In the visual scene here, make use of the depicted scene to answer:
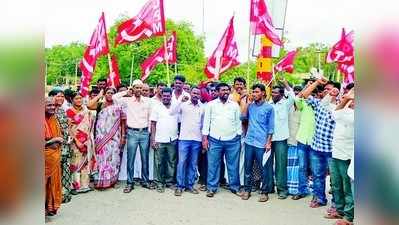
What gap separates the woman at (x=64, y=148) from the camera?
536 centimetres

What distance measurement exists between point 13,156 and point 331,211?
4.24 meters

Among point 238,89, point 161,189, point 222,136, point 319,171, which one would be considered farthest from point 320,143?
point 161,189

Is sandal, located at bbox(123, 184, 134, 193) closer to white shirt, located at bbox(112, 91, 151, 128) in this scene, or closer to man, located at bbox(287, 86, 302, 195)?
white shirt, located at bbox(112, 91, 151, 128)

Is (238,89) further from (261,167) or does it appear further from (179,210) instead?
(179,210)

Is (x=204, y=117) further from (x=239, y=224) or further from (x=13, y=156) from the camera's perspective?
(x=13, y=156)

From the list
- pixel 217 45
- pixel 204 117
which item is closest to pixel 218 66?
pixel 217 45

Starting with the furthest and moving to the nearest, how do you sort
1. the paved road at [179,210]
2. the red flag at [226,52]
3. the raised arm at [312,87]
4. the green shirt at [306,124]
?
the red flag at [226,52], the green shirt at [306,124], the raised arm at [312,87], the paved road at [179,210]

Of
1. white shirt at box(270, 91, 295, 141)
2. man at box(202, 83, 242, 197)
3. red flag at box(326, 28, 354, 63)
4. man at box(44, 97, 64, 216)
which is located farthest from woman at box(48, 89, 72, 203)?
red flag at box(326, 28, 354, 63)

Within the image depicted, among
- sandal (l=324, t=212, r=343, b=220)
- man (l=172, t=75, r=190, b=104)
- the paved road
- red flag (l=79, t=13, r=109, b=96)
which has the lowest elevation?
the paved road

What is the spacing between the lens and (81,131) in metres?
6.16

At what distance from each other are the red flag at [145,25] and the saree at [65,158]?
207cm

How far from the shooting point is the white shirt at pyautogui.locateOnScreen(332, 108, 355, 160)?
15.1 ft

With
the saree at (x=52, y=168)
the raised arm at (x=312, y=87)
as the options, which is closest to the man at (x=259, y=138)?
the raised arm at (x=312, y=87)

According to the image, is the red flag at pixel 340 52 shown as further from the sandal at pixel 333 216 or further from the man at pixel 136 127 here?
the man at pixel 136 127
